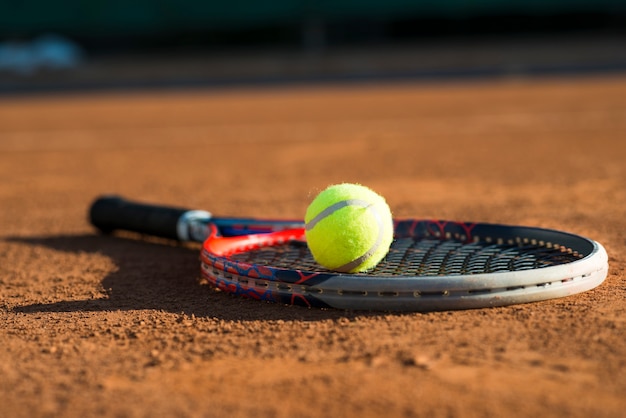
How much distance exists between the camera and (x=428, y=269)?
11.2 ft

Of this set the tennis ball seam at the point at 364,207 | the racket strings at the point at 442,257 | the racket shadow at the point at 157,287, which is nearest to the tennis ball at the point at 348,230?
A: the tennis ball seam at the point at 364,207

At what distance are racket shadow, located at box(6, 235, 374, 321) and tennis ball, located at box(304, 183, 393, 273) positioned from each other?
0.25 metres

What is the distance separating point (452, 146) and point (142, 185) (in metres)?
3.47

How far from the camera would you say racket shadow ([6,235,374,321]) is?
330 centimetres

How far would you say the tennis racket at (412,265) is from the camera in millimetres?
3049

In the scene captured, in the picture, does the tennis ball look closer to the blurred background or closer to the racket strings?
the racket strings

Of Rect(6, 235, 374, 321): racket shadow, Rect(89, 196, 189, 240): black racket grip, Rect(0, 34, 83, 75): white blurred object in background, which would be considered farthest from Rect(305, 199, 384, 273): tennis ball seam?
Rect(0, 34, 83, 75): white blurred object in background

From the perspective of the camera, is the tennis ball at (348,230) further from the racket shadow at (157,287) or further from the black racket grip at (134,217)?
the black racket grip at (134,217)

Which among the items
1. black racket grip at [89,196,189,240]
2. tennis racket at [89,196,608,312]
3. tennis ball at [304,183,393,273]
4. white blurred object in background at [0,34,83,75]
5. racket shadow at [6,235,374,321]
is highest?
white blurred object in background at [0,34,83,75]

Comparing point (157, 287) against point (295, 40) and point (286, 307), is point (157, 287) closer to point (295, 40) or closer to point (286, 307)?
point (286, 307)

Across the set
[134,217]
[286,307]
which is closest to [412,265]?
[286,307]

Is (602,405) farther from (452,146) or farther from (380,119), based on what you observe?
(380,119)

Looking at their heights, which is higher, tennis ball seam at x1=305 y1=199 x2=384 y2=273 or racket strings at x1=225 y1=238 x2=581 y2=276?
tennis ball seam at x1=305 y1=199 x2=384 y2=273

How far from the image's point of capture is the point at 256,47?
984 inches
